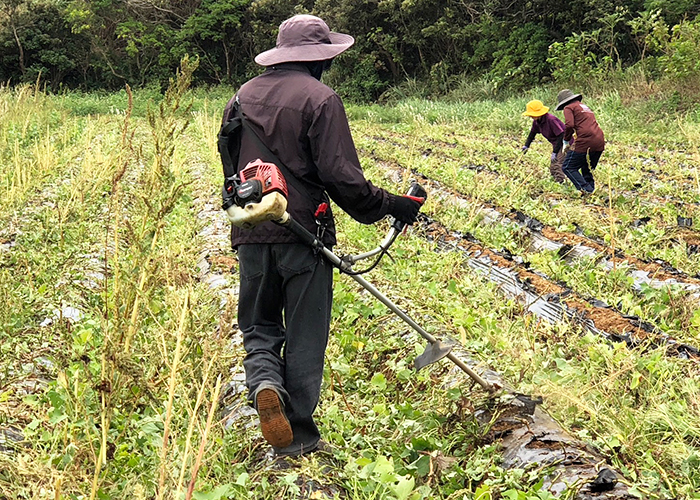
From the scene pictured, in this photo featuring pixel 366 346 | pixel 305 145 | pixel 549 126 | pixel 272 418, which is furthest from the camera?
pixel 549 126

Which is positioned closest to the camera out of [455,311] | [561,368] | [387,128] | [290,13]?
[561,368]

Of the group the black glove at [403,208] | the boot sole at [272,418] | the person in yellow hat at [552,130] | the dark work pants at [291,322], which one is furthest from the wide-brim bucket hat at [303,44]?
the person in yellow hat at [552,130]

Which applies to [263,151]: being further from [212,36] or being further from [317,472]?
[212,36]

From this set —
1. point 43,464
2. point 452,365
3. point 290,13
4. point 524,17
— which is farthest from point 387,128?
point 43,464

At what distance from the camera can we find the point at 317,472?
2865 millimetres

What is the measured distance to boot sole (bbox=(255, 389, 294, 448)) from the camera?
2.74 m

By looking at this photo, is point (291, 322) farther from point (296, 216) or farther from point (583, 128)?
point (583, 128)

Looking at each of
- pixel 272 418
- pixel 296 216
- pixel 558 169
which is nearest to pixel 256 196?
pixel 296 216

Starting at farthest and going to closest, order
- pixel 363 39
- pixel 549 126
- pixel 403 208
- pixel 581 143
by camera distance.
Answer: pixel 363 39 < pixel 549 126 < pixel 581 143 < pixel 403 208

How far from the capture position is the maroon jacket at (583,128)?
28.3ft

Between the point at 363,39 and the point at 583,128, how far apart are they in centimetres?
1845

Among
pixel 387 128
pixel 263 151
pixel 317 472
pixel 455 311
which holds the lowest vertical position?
pixel 387 128

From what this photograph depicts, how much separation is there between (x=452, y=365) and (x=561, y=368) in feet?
1.95

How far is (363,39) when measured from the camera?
1016 inches
